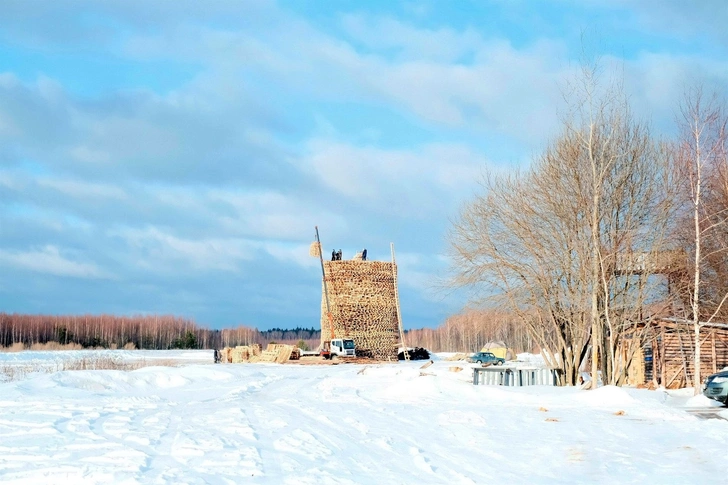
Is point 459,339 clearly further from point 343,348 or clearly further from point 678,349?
point 678,349

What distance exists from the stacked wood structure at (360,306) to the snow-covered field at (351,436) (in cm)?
2990

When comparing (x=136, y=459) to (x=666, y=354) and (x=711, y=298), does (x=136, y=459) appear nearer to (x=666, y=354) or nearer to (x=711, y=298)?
(x=666, y=354)

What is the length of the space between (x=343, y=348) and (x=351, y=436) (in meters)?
36.8

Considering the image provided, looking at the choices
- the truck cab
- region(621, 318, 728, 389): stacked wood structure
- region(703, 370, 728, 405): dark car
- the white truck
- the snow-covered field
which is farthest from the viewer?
the truck cab

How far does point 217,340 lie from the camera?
9556cm

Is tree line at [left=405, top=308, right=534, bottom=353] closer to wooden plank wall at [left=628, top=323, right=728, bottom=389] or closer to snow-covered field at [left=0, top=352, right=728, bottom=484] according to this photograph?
Result: wooden plank wall at [left=628, top=323, right=728, bottom=389]

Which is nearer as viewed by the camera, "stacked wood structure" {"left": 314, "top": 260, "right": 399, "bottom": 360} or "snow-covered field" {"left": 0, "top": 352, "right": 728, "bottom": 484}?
"snow-covered field" {"left": 0, "top": 352, "right": 728, "bottom": 484}

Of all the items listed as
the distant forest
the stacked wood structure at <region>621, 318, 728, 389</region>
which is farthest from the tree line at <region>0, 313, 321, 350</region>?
the stacked wood structure at <region>621, 318, 728, 389</region>

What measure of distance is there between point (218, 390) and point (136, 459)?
13.6 m

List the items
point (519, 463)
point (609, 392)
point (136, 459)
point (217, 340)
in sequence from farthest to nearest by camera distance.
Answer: point (217, 340) < point (609, 392) < point (519, 463) < point (136, 459)

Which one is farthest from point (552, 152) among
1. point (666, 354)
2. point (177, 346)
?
point (177, 346)

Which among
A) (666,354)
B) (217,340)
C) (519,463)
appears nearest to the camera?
(519,463)

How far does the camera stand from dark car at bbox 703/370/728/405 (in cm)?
2112

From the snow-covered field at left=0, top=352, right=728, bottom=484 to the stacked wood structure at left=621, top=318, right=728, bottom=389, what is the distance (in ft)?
19.7
